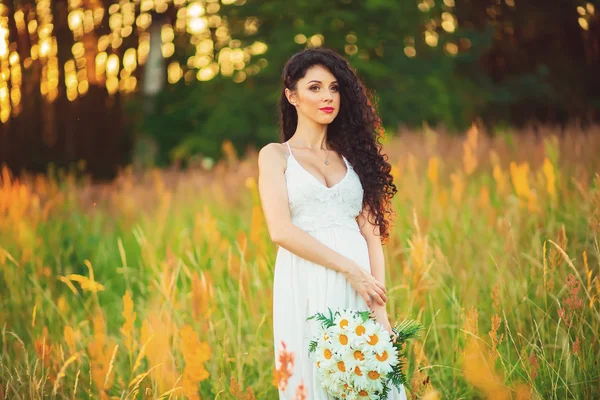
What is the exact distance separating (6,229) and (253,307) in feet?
8.11

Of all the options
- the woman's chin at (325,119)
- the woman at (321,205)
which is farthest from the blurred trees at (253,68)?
the woman's chin at (325,119)

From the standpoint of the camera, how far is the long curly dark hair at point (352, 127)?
266 centimetres

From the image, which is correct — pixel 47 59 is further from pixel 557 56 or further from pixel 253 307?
pixel 557 56

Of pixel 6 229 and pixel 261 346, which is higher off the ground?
pixel 6 229

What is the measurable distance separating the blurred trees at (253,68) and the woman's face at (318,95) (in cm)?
878

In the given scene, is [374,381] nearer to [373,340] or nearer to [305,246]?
[373,340]

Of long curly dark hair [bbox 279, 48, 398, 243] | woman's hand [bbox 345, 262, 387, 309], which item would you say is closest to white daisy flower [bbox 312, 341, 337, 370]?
woman's hand [bbox 345, 262, 387, 309]

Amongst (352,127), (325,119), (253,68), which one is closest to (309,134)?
(325,119)

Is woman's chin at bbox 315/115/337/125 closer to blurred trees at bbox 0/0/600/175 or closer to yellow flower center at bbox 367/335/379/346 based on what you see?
yellow flower center at bbox 367/335/379/346

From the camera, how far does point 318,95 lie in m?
2.60

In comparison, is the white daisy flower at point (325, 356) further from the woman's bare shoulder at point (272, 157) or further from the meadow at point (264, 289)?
the woman's bare shoulder at point (272, 157)

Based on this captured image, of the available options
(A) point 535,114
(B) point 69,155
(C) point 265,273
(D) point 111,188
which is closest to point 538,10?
(A) point 535,114

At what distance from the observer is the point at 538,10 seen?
12.2 m

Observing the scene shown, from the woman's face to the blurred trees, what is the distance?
878 centimetres
